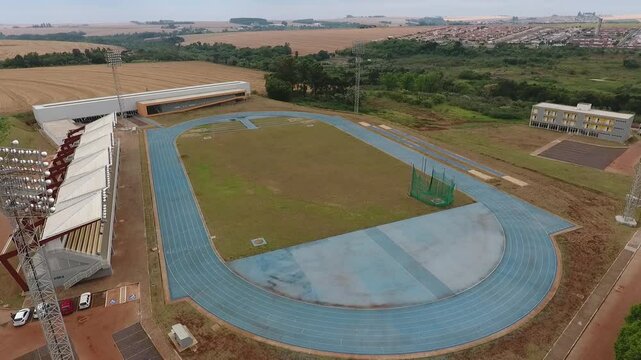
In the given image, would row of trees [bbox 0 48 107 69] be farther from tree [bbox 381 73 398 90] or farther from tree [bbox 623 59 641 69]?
tree [bbox 623 59 641 69]

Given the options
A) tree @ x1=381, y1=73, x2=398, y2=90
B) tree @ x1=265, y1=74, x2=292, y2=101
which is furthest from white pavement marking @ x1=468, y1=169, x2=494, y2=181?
tree @ x1=381, y1=73, x2=398, y2=90

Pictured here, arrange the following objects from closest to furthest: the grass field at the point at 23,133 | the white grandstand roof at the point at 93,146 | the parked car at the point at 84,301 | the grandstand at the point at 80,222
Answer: the parked car at the point at 84,301, the grandstand at the point at 80,222, the white grandstand roof at the point at 93,146, the grass field at the point at 23,133

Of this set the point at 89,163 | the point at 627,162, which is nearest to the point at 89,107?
the point at 89,163

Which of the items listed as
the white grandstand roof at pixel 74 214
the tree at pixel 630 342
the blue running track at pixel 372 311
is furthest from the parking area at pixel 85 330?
the tree at pixel 630 342

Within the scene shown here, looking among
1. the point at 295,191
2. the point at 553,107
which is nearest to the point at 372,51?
the point at 553,107

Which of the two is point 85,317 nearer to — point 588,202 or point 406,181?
point 406,181

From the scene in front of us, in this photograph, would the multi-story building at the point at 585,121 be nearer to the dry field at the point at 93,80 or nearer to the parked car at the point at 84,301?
the dry field at the point at 93,80

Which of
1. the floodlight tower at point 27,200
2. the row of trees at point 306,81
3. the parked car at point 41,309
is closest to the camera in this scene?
the floodlight tower at point 27,200
